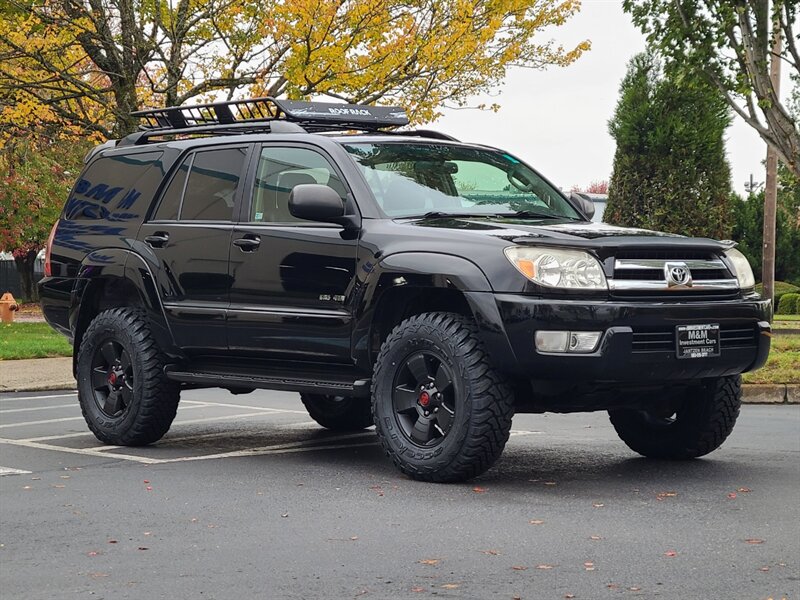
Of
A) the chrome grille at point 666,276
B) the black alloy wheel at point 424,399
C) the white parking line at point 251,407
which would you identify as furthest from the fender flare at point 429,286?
the white parking line at point 251,407

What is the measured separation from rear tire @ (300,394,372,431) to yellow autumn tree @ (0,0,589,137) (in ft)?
30.4

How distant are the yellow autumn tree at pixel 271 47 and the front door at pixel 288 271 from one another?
10221 millimetres

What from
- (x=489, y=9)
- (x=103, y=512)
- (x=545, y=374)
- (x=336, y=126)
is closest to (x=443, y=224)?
(x=545, y=374)

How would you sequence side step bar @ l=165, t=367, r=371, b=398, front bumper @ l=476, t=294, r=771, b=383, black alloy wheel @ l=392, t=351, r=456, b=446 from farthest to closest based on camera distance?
side step bar @ l=165, t=367, r=371, b=398 < black alloy wheel @ l=392, t=351, r=456, b=446 < front bumper @ l=476, t=294, r=771, b=383

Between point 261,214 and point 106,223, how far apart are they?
64.8 inches

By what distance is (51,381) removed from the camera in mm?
14742

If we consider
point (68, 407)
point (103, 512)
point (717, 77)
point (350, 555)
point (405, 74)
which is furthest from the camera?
point (405, 74)

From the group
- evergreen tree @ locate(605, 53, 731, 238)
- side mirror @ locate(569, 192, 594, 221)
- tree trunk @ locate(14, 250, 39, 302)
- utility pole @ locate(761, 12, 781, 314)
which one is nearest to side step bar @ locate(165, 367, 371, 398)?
side mirror @ locate(569, 192, 594, 221)

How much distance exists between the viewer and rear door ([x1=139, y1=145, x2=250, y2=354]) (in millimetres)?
8648

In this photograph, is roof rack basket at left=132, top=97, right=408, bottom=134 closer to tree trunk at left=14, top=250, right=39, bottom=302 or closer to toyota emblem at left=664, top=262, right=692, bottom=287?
toyota emblem at left=664, top=262, right=692, bottom=287

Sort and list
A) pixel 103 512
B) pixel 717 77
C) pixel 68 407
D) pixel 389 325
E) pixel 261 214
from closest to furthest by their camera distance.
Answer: pixel 103 512 → pixel 389 325 → pixel 261 214 → pixel 68 407 → pixel 717 77

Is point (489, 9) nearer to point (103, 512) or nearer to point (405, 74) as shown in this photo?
point (405, 74)

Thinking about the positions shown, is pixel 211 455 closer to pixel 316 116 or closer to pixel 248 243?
pixel 248 243

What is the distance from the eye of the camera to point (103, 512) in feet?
22.1
